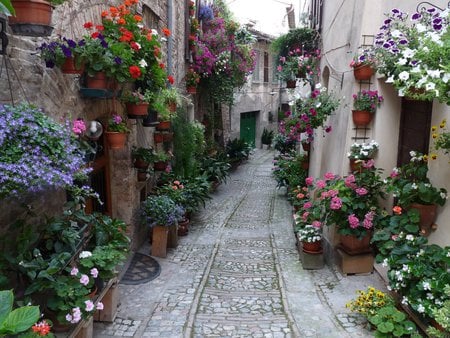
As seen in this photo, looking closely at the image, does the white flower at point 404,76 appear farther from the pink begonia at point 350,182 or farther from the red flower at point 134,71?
the red flower at point 134,71

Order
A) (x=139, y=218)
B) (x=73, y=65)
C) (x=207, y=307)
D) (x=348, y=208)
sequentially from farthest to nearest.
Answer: (x=139, y=218) < (x=348, y=208) < (x=207, y=307) < (x=73, y=65)

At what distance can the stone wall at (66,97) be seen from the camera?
11.2ft

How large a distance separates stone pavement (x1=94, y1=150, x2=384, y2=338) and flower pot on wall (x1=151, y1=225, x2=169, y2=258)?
0.17m

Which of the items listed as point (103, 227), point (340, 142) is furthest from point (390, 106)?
point (103, 227)

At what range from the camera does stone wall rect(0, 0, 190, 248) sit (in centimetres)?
341

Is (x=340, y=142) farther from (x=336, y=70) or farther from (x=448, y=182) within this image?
(x=448, y=182)

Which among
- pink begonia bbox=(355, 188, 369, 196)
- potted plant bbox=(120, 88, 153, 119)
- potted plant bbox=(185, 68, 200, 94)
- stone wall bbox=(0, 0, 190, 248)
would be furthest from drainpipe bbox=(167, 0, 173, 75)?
pink begonia bbox=(355, 188, 369, 196)

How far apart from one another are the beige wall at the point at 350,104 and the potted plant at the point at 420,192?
76 millimetres

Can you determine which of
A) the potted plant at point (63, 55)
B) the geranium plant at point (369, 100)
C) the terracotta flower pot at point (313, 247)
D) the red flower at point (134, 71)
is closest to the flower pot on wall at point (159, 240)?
the terracotta flower pot at point (313, 247)

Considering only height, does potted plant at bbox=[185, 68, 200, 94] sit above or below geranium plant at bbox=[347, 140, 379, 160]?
above

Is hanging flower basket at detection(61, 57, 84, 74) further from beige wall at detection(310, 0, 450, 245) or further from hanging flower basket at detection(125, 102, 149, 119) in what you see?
beige wall at detection(310, 0, 450, 245)

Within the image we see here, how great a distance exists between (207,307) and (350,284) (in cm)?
201

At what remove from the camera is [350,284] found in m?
5.65

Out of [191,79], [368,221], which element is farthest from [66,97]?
[191,79]
